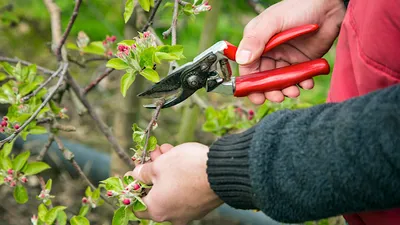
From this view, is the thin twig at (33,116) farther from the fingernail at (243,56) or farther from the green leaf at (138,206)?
the fingernail at (243,56)

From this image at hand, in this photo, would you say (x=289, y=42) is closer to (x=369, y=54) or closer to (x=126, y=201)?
(x=369, y=54)

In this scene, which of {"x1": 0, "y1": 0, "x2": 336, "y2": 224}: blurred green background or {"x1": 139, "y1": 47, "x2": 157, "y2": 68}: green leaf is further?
{"x1": 0, "y1": 0, "x2": 336, "y2": 224}: blurred green background

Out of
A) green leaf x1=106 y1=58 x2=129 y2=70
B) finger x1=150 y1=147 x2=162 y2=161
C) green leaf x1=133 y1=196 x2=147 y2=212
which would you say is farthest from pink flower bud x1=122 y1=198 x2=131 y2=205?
green leaf x1=106 y1=58 x2=129 y2=70

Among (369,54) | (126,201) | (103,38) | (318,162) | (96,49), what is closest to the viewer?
(318,162)

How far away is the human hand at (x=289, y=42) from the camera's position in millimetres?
1379

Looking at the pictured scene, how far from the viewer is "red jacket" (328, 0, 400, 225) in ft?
3.37

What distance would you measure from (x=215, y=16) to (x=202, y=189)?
4.26 feet

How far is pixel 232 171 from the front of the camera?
1.06 metres

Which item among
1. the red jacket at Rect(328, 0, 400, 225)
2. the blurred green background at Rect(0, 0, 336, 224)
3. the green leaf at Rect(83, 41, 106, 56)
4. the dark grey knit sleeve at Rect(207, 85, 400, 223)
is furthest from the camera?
the blurred green background at Rect(0, 0, 336, 224)

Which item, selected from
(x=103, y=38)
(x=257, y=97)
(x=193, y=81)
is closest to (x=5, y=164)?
(x=193, y=81)

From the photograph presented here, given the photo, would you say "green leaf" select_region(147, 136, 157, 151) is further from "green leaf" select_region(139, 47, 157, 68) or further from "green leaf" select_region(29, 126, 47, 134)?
"green leaf" select_region(29, 126, 47, 134)

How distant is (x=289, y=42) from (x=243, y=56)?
272 millimetres

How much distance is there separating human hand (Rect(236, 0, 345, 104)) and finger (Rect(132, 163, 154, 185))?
0.35 m

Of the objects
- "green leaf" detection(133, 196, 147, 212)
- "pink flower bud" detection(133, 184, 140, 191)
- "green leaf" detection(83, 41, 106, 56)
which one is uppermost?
"green leaf" detection(83, 41, 106, 56)
